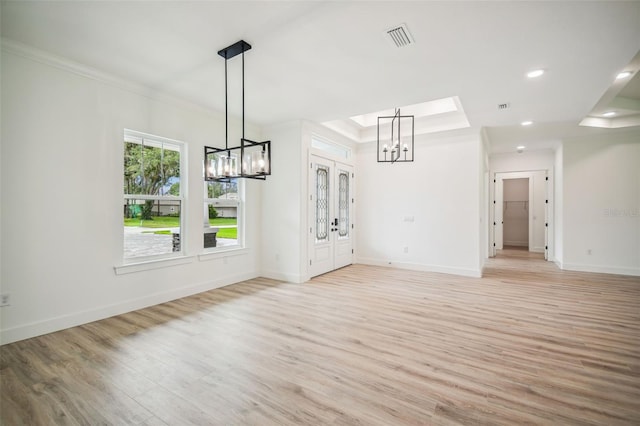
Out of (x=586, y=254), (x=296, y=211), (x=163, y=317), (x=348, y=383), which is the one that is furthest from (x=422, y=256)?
(x=163, y=317)

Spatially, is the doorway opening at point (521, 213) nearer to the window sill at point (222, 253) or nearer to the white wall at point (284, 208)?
the white wall at point (284, 208)

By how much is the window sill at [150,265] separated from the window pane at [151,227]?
15cm

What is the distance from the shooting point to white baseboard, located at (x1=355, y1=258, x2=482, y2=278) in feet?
18.9

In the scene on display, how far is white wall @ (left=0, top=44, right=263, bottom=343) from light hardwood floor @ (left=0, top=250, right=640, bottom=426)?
12.4 inches

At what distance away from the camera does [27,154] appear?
9.73ft

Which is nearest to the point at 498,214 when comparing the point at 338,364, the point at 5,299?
the point at 338,364

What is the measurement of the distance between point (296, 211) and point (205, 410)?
12.0 feet

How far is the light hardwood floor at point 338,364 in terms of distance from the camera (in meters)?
1.88

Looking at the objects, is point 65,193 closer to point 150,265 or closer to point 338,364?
point 150,265

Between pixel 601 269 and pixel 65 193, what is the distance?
31.5 feet

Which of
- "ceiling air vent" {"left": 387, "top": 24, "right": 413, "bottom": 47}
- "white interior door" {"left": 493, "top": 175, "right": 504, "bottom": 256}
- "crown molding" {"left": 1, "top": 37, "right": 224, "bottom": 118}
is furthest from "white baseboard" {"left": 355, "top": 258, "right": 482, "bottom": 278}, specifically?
"crown molding" {"left": 1, "top": 37, "right": 224, "bottom": 118}

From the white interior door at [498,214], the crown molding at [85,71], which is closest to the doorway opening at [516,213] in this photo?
the white interior door at [498,214]

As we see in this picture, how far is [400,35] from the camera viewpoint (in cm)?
266

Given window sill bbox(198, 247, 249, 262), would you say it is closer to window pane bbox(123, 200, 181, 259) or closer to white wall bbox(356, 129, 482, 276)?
window pane bbox(123, 200, 181, 259)
